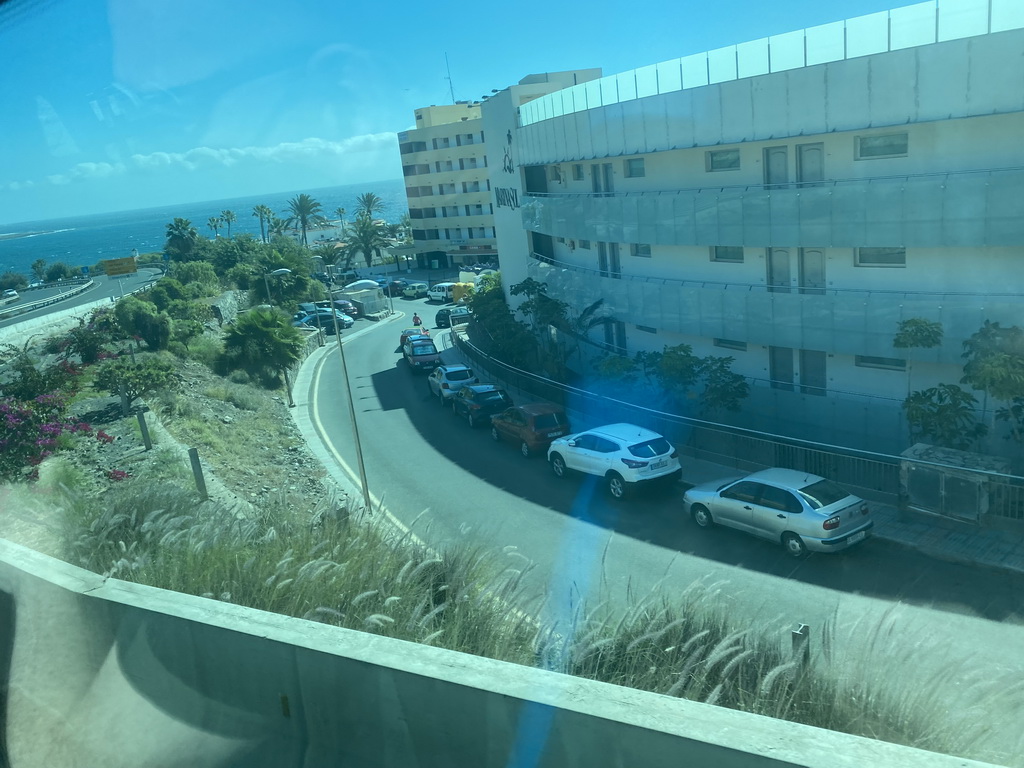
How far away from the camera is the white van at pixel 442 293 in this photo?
6269 cm

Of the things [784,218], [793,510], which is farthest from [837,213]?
[793,510]

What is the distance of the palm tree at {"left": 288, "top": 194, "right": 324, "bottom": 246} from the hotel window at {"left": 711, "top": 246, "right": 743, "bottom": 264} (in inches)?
3173

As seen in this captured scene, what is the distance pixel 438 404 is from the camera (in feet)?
99.7

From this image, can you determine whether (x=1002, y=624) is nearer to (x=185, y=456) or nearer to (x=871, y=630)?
(x=871, y=630)

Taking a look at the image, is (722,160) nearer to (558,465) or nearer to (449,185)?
(558,465)

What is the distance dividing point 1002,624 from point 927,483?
390cm

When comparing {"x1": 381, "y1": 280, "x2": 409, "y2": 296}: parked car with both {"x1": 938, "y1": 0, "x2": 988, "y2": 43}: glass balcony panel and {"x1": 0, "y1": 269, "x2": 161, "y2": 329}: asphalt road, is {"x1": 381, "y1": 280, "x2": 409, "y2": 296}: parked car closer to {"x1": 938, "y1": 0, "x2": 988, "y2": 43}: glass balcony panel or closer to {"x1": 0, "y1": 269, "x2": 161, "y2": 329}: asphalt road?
{"x1": 0, "y1": 269, "x2": 161, "y2": 329}: asphalt road

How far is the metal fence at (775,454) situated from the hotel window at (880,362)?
325 cm

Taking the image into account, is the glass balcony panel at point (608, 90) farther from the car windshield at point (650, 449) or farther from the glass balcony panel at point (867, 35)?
the car windshield at point (650, 449)

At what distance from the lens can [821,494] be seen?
14.0m

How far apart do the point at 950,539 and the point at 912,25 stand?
9994 millimetres

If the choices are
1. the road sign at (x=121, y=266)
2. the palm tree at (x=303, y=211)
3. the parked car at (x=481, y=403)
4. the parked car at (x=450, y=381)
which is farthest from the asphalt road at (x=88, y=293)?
the palm tree at (x=303, y=211)

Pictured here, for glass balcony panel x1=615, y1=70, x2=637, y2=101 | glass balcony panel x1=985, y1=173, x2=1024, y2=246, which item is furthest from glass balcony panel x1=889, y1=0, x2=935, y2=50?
glass balcony panel x1=615, y1=70, x2=637, y2=101

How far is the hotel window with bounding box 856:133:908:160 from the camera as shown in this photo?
719 inches
